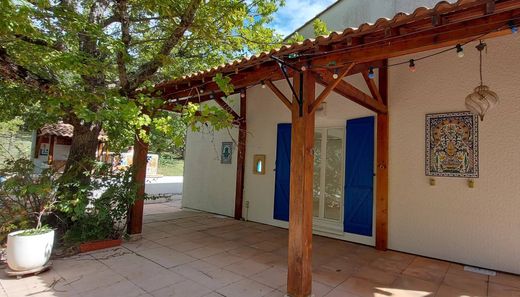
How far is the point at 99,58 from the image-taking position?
4750 millimetres

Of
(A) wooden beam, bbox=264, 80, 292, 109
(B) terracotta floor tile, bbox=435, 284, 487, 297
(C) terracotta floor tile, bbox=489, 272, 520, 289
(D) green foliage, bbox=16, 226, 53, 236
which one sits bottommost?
(B) terracotta floor tile, bbox=435, 284, 487, 297

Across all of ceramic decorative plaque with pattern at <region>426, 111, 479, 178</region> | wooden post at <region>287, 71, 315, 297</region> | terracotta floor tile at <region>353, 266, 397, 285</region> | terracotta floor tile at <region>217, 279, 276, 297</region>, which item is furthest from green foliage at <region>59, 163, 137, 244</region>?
ceramic decorative plaque with pattern at <region>426, 111, 479, 178</region>

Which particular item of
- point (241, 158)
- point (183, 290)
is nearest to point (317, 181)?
point (241, 158)

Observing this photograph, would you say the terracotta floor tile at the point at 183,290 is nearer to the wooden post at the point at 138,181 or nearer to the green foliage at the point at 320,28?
the wooden post at the point at 138,181

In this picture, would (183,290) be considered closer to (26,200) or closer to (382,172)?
(26,200)

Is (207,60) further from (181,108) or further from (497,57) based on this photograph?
(497,57)

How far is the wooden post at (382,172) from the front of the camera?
16.0 feet

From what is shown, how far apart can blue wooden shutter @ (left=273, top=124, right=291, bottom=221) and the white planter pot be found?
4.34m

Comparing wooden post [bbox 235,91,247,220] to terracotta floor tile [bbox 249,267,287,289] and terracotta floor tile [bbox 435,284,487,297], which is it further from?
terracotta floor tile [bbox 435,284,487,297]

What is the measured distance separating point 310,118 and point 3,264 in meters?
4.39

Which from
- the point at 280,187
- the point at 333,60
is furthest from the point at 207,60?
the point at 333,60

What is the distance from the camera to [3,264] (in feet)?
12.2

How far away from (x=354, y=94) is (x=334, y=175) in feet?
7.56

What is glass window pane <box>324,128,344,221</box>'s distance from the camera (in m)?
5.79
